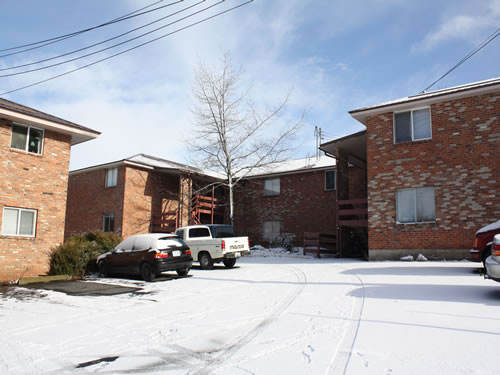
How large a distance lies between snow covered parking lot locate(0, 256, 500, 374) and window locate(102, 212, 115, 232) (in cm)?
1549

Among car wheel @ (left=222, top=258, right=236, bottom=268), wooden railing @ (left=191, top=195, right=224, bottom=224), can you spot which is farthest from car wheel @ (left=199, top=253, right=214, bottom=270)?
wooden railing @ (left=191, top=195, right=224, bottom=224)

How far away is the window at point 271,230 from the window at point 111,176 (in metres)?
10.5

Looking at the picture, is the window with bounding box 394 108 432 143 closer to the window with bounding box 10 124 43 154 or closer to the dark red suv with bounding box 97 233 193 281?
the dark red suv with bounding box 97 233 193 281

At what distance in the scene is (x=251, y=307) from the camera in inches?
296

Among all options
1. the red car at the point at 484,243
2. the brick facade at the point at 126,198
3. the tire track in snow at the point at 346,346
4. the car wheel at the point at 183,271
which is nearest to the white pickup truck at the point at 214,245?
the car wheel at the point at 183,271

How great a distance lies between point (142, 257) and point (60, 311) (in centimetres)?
518

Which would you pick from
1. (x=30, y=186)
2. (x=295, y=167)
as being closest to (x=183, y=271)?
(x=30, y=186)

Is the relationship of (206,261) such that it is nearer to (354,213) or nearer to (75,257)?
(75,257)

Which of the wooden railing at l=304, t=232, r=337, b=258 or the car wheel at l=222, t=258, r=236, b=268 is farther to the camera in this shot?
the wooden railing at l=304, t=232, r=337, b=258

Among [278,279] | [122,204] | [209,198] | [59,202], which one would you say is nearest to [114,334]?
[278,279]

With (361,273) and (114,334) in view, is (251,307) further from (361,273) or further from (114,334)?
(361,273)

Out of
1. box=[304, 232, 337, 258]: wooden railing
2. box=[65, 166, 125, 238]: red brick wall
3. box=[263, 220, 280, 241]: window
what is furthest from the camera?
box=[263, 220, 280, 241]: window

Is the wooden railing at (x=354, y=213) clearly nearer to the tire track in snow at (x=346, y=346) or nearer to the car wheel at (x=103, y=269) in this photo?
the car wheel at (x=103, y=269)

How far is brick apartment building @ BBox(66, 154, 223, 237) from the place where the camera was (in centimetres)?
2483
